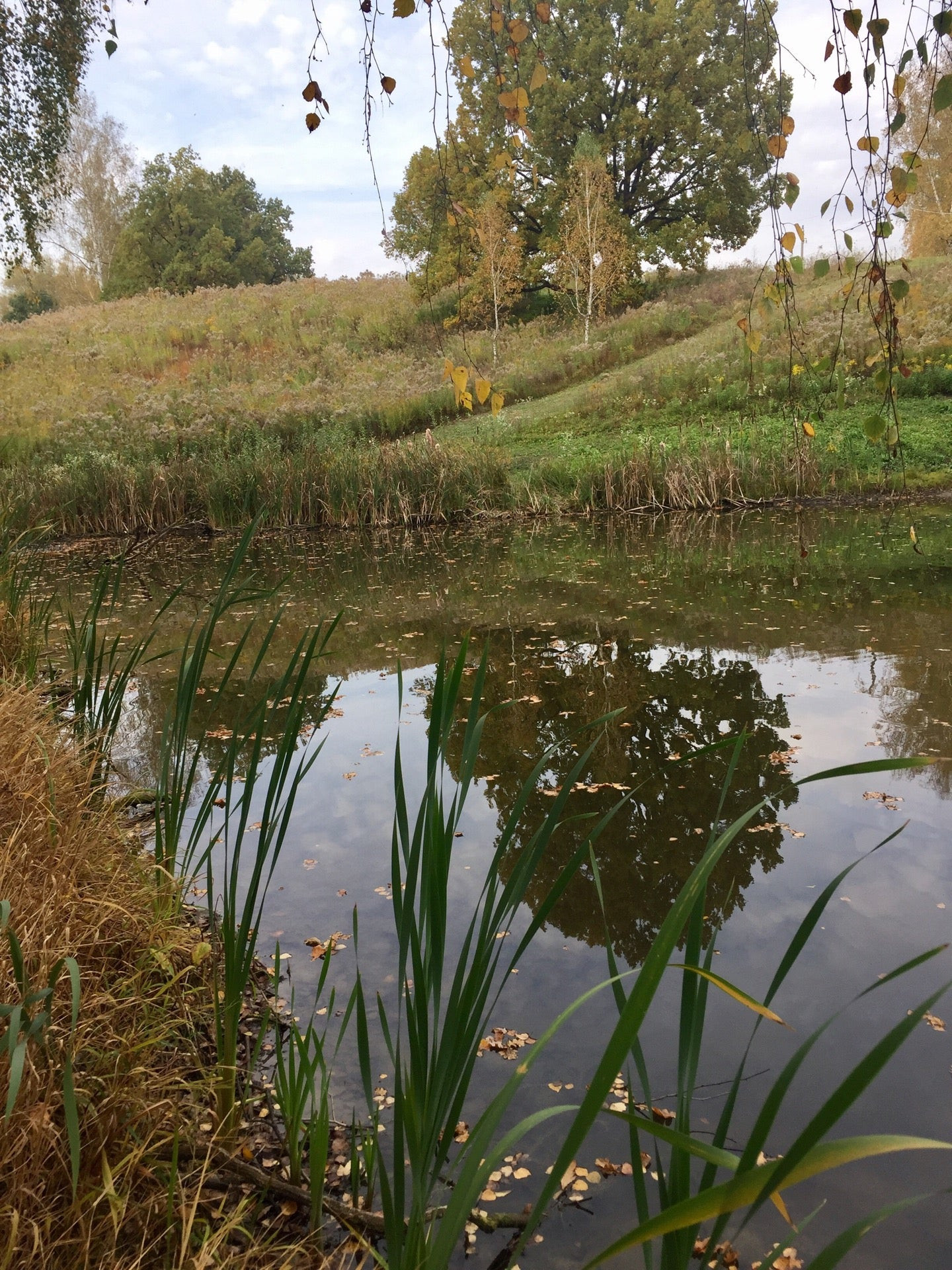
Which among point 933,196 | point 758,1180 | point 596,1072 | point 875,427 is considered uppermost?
point 933,196

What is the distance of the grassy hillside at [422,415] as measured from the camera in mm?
12039

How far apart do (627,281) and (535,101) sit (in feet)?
20.1

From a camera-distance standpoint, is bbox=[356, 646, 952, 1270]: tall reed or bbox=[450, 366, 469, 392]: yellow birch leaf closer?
bbox=[356, 646, 952, 1270]: tall reed

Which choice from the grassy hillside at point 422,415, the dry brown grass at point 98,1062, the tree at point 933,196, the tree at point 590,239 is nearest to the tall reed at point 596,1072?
the dry brown grass at point 98,1062

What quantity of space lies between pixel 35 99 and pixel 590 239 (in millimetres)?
15184

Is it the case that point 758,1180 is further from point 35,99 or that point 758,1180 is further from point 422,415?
point 422,415

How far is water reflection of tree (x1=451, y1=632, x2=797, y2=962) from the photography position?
287 cm

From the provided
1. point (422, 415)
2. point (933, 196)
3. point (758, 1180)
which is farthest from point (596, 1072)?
point (933, 196)

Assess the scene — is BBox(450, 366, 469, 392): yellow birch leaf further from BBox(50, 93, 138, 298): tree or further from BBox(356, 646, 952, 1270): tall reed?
BBox(50, 93, 138, 298): tree

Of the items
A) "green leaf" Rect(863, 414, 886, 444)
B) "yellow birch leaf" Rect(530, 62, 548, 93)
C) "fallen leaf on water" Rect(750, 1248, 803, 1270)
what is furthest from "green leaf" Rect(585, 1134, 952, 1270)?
"yellow birch leaf" Rect(530, 62, 548, 93)

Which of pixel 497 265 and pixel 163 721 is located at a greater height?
pixel 497 265

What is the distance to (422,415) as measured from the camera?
1755cm

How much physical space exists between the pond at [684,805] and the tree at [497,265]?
11.1 metres

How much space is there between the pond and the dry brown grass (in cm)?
47
